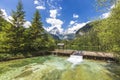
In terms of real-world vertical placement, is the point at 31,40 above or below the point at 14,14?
below

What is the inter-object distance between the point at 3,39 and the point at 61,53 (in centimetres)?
1699

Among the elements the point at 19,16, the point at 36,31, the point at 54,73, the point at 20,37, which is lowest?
the point at 54,73

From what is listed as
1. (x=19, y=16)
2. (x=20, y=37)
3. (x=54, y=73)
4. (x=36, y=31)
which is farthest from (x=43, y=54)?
(x=54, y=73)

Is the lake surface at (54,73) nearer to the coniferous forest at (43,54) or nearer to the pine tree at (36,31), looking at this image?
the coniferous forest at (43,54)

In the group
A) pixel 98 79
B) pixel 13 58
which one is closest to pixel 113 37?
pixel 98 79

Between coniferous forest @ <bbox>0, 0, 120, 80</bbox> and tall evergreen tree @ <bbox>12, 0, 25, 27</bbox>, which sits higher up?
tall evergreen tree @ <bbox>12, 0, 25, 27</bbox>

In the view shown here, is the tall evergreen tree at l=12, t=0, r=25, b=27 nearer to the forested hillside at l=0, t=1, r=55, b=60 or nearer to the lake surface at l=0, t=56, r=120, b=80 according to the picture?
the forested hillside at l=0, t=1, r=55, b=60

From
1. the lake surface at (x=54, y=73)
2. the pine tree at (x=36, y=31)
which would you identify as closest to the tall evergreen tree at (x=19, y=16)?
the pine tree at (x=36, y=31)

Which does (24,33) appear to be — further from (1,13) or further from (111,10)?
(111,10)

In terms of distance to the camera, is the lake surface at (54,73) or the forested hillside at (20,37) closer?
the lake surface at (54,73)

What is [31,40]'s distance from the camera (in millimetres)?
38875

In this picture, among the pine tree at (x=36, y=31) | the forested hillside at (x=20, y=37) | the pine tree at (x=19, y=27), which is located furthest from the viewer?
the pine tree at (x=36, y=31)

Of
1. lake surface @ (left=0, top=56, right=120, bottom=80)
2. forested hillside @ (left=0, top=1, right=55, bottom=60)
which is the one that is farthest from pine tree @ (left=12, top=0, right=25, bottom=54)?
lake surface @ (left=0, top=56, right=120, bottom=80)

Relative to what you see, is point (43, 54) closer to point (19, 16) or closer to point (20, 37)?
point (20, 37)
